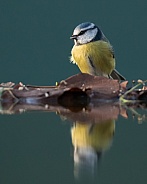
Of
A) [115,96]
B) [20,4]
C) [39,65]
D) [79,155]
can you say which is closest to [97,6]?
[20,4]

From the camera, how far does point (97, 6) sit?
20578mm

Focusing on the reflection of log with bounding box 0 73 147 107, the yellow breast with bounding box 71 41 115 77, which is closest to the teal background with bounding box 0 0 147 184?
the reflection of log with bounding box 0 73 147 107

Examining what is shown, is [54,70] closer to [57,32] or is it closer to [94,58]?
[57,32]

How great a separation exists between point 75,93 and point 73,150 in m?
1.44

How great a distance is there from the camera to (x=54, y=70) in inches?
649

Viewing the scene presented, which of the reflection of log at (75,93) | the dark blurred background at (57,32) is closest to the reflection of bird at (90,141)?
the reflection of log at (75,93)

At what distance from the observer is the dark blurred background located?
16531 mm

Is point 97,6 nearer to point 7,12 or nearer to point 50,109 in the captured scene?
point 7,12

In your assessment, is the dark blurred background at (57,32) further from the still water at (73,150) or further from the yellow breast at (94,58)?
the still water at (73,150)

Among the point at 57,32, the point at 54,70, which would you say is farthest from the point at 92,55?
the point at 57,32

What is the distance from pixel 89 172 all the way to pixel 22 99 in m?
1.75

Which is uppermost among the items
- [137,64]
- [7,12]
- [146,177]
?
[7,12]

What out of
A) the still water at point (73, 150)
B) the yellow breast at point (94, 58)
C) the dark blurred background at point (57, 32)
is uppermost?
the dark blurred background at point (57, 32)

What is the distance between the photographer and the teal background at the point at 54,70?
1.27m
